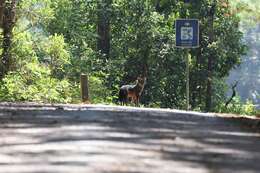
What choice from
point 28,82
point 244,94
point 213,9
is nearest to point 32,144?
point 28,82

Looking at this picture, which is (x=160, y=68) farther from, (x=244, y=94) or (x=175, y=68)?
(x=244, y=94)

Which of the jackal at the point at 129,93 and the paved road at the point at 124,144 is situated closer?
the paved road at the point at 124,144

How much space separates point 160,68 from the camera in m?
39.8

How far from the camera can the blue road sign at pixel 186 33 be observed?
765 inches

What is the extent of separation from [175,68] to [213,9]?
14.8ft

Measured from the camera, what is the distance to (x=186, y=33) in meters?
19.5

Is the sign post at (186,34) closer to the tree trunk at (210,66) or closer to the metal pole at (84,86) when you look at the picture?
the metal pole at (84,86)

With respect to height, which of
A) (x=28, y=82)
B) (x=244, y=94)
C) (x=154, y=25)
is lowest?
(x=244, y=94)

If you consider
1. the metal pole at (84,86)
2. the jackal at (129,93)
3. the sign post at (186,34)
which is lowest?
the jackal at (129,93)

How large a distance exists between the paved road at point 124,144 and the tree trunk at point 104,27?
30330 mm

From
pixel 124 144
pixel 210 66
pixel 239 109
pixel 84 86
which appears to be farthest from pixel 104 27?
pixel 124 144

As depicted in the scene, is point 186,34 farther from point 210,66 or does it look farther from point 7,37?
point 210,66

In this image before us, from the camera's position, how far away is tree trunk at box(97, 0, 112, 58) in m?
41.8

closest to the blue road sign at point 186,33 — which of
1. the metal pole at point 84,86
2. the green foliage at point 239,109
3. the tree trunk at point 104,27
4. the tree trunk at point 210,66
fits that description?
the metal pole at point 84,86
